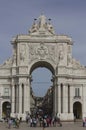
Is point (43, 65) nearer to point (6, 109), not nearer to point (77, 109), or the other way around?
point (77, 109)

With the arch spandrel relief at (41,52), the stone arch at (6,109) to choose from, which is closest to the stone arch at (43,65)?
the arch spandrel relief at (41,52)

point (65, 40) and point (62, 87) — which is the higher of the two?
point (65, 40)

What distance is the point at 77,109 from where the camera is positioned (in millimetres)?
102812

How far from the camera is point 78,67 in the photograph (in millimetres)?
99625

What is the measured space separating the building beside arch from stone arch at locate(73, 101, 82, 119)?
451mm

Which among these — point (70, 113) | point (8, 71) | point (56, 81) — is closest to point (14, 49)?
point (8, 71)

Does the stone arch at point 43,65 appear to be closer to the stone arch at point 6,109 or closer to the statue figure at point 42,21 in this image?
the statue figure at point 42,21

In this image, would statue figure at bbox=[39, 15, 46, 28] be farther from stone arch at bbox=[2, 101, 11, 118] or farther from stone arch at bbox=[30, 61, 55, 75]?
stone arch at bbox=[2, 101, 11, 118]

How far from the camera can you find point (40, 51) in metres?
97.9

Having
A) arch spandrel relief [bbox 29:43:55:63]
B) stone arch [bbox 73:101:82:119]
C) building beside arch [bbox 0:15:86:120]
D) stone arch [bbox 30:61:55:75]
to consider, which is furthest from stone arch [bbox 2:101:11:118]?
stone arch [bbox 73:101:82:119]

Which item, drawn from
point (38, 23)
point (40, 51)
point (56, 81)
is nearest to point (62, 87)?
point (56, 81)

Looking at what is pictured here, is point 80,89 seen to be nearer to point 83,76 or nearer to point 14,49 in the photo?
point 83,76

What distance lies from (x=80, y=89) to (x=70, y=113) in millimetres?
5493

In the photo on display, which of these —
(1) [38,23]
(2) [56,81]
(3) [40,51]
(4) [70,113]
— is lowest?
(4) [70,113]
